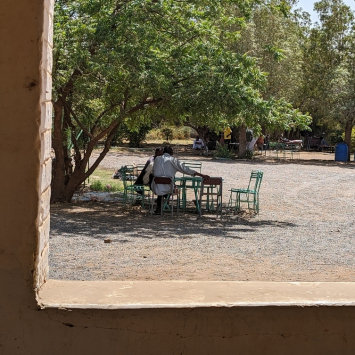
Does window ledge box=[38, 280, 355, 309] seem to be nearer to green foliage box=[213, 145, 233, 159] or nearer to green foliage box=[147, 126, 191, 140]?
green foliage box=[213, 145, 233, 159]

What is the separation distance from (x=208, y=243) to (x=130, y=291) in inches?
277

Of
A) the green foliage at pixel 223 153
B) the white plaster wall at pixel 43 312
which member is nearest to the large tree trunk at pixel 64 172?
the white plaster wall at pixel 43 312

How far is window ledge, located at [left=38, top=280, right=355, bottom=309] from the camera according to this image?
302 cm

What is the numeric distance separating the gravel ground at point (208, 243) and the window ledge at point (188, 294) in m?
4.26

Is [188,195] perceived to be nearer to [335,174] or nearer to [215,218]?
[215,218]

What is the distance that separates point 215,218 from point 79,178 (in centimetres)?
350

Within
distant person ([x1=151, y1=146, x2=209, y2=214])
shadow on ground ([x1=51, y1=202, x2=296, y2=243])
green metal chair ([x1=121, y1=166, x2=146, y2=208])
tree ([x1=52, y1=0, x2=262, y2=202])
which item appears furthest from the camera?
green metal chair ([x1=121, y1=166, x2=146, y2=208])

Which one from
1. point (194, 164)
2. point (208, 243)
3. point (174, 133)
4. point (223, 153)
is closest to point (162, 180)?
point (208, 243)

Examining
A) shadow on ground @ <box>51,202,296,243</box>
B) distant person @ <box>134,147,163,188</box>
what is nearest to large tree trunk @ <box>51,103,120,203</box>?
shadow on ground @ <box>51,202,296,243</box>

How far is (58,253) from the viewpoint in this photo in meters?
8.97

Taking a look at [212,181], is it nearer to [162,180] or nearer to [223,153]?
[162,180]

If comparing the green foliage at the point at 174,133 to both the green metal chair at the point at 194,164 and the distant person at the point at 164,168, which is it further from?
the distant person at the point at 164,168

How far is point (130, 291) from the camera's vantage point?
3.22 metres

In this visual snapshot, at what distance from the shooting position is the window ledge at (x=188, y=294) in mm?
3016
